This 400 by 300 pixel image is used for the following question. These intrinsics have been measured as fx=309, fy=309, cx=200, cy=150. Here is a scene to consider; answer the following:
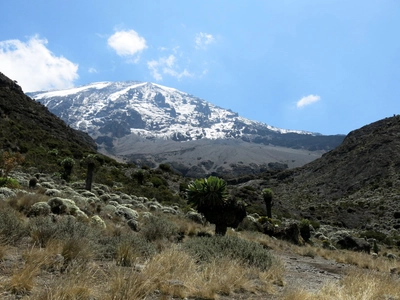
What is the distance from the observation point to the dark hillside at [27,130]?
38531 mm

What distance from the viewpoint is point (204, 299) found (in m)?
5.31

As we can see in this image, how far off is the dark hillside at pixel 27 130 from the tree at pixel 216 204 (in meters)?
23.9

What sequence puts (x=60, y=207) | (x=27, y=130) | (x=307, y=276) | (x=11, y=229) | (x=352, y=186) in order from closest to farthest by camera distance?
(x=11, y=229), (x=307, y=276), (x=60, y=207), (x=27, y=130), (x=352, y=186)

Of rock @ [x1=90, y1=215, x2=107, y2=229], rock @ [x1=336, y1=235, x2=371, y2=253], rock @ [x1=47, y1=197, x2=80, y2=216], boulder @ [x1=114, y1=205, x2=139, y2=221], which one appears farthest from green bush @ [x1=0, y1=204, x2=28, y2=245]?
rock @ [x1=336, y1=235, x2=371, y2=253]

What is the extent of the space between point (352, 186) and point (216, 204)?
53760 mm

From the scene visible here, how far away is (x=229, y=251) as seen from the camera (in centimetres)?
877

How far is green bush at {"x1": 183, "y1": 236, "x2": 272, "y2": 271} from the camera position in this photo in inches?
328

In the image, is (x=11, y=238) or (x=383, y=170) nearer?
(x=11, y=238)

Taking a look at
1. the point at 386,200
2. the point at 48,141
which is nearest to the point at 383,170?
the point at 386,200

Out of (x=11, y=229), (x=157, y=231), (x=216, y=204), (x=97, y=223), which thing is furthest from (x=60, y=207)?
(x=216, y=204)

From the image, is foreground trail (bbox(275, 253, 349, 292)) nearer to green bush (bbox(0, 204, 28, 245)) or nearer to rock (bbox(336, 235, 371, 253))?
green bush (bbox(0, 204, 28, 245))

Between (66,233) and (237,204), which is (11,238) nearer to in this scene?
(66,233)

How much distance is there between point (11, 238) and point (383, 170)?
6646cm

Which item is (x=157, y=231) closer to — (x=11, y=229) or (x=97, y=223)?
(x=97, y=223)
